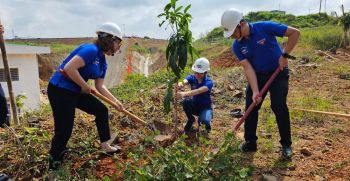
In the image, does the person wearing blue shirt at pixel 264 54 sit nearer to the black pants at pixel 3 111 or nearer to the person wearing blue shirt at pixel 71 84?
Result: the person wearing blue shirt at pixel 71 84

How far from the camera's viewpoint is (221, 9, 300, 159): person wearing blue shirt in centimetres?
357

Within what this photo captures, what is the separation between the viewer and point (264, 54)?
3705mm

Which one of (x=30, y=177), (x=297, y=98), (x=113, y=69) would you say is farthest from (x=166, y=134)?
(x=113, y=69)

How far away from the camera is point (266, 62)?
12.2 ft

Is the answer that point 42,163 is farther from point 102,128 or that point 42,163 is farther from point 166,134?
point 166,134

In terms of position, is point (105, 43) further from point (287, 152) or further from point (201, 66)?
point (287, 152)

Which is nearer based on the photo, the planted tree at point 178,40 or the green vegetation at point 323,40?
the planted tree at point 178,40

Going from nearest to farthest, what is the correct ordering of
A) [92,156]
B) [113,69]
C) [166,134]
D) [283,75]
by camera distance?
1. [283,75]
2. [92,156]
3. [166,134]
4. [113,69]

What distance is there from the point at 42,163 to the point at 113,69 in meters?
25.9

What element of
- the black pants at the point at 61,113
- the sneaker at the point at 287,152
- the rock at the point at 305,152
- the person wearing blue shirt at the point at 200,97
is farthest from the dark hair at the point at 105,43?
the rock at the point at 305,152

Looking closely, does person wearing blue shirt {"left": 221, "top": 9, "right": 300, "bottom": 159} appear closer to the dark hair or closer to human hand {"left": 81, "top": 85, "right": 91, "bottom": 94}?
the dark hair

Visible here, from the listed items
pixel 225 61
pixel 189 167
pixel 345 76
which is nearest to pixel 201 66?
pixel 189 167

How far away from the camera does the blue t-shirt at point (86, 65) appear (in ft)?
10.9

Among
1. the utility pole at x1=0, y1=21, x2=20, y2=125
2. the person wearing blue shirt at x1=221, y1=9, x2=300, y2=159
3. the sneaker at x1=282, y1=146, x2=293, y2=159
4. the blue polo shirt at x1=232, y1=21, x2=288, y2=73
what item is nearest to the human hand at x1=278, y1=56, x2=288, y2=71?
the person wearing blue shirt at x1=221, y1=9, x2=300, y2=159
